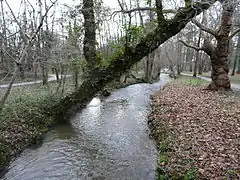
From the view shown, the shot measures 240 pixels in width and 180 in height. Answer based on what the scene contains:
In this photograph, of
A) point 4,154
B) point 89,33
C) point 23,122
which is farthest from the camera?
point 89,33

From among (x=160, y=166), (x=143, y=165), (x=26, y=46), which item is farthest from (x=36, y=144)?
(x=160, y=166)

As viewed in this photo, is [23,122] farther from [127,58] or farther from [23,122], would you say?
[127,58]

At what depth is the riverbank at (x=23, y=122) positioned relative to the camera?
25.8ft

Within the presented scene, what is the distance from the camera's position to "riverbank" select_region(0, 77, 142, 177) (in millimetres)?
7870

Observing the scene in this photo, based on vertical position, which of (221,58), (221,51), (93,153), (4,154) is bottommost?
(93,153)

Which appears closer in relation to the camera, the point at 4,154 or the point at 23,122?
the point at 4,154

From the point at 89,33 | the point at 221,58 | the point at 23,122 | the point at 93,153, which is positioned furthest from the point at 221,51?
the point at 23,122

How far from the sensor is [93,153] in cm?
787

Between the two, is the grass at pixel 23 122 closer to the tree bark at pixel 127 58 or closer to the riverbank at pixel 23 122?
Answer: the riverbank at pixel 23 122

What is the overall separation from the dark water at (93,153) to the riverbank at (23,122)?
356 millimetres

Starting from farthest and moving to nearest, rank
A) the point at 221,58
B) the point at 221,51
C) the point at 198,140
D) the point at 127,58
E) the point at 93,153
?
1. the point at 221,58
2. the point at 221,51
3. the point at 127,58
4. the point at 93,153
5. the point at 198,140

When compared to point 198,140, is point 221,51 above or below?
above

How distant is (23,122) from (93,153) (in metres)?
3.48

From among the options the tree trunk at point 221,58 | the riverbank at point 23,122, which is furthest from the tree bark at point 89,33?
the tree trunk at point 221,58
